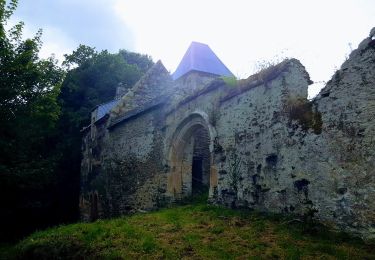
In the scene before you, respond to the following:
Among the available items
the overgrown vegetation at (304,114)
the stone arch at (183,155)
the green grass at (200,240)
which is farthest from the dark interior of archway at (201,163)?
the overgrown vegetation at (304,114)

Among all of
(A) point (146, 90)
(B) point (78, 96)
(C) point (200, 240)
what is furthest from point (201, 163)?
(B) point (78, 96)

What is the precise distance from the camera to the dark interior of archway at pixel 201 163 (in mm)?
13220

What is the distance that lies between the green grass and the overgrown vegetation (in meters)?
2.03

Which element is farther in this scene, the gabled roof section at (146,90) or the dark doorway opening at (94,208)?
the dark doorway opening at (94,208)

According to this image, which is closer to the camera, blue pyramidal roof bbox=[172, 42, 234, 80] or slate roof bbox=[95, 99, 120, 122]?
slate roof bbox=[95, 99, 120, 122]

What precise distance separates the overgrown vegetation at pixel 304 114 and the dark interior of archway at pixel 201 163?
4.91m

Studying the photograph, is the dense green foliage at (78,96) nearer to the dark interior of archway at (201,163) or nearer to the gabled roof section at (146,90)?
the gabled roof section at (146,90)

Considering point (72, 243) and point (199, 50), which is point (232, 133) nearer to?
point (72, 243)

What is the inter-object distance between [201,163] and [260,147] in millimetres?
5746

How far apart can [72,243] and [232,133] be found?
491 cm

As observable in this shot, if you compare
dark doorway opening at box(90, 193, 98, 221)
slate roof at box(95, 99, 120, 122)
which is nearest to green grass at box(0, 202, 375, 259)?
dark doorway opening at box(90, 193, 98, 221)

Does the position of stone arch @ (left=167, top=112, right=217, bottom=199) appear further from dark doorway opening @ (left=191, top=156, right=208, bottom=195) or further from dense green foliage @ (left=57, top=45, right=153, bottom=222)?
dense green foliage @ (left=57, top=45, right=153, bottom=222)

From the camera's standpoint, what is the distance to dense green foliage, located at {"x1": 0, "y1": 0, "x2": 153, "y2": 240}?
46.2ft

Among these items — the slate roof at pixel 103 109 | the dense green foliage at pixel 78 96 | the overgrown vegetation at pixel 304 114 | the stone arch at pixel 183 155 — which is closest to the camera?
the overgrown vegetation at pixel 304 114
